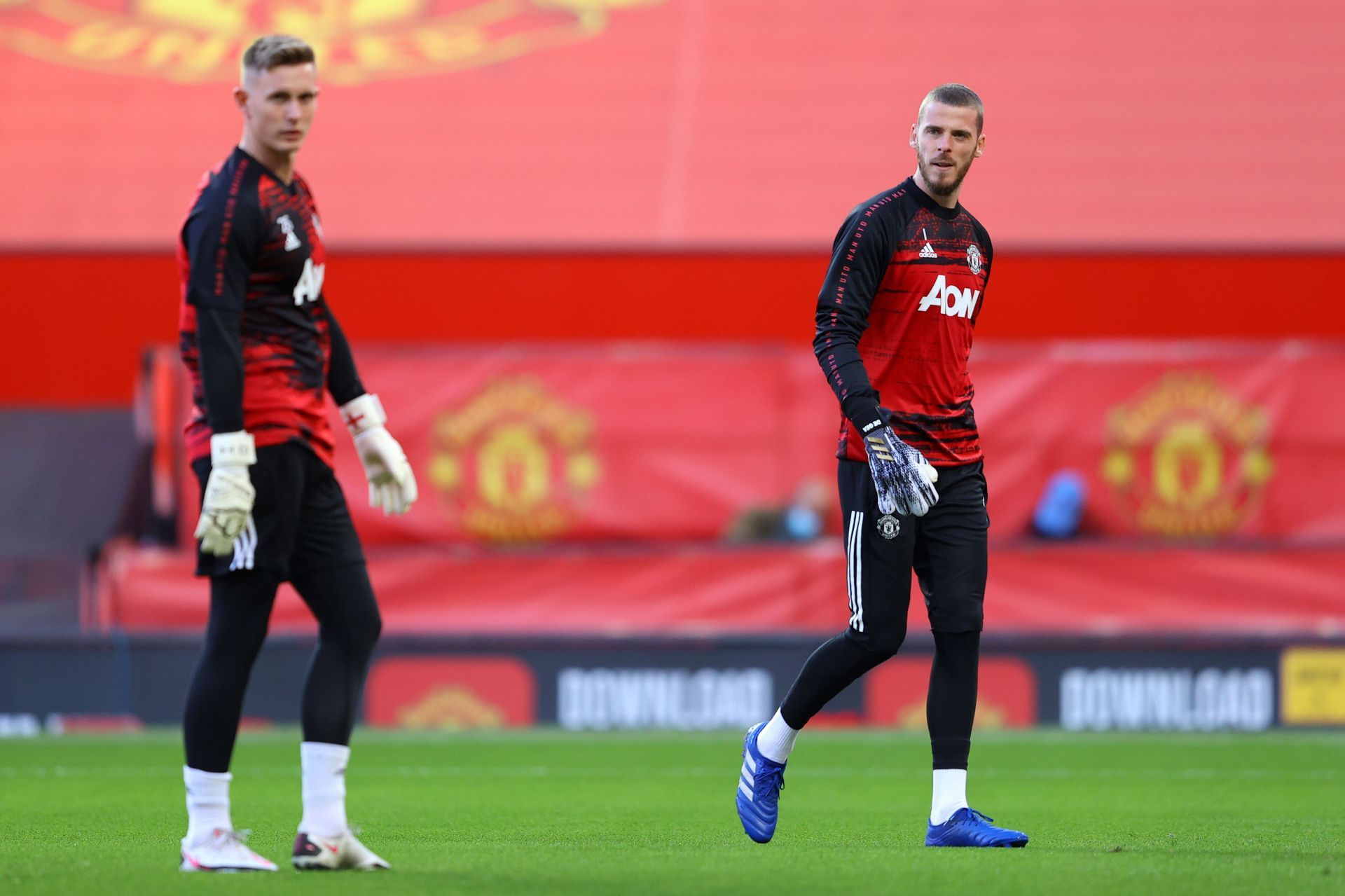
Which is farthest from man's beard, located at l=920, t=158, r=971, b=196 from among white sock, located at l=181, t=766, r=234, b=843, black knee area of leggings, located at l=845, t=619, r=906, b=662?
white sock, located at l=181, t=766, r=234, b=843

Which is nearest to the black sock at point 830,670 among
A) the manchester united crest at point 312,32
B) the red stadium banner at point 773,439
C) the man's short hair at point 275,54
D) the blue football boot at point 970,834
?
the blue football boot at point 970,834

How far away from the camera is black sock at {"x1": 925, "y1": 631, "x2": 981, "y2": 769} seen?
17.0 ft

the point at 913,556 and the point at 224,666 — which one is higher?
the point at 913,556

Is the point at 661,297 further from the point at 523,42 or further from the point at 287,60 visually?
the point at 287,60

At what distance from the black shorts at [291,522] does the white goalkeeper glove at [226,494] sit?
0.08 m

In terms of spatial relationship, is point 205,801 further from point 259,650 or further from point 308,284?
point 308,284

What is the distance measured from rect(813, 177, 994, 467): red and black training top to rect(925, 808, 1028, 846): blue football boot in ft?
3.19

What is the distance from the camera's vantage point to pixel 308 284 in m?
4.62

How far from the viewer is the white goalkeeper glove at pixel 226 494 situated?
4340 mm

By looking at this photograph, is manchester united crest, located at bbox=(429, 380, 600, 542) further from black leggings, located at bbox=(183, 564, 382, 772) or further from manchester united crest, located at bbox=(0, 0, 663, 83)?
black leggings, located at bbox=(183, 564, 382, 772)

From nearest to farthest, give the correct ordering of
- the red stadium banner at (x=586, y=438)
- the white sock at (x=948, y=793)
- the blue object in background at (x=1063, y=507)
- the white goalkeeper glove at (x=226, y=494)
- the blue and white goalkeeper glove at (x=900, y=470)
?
the white goalkeeper glove at (x=226, y=494), the blue and white goalkeeper glove at (x=900, y=470), the white sock at (x=948, y=793), the blue object in background at (x=1063, y=507), the red stadium banner at (x=586, y=438)

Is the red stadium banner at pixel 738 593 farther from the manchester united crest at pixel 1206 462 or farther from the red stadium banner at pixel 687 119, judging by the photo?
the red stadium banner at pixel 687 119

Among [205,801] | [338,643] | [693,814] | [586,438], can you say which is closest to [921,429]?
[338,643]

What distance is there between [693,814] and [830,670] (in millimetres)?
1249
